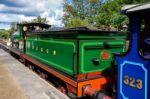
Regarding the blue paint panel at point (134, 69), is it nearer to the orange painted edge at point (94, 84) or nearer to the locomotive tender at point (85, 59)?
the locomotive tender at point (85, 59)

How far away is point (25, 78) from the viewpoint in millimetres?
8641

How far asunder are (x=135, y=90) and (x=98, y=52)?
7.43ft

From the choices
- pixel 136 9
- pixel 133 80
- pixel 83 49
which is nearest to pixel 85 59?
pixel 83 49

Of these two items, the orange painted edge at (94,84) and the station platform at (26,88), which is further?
the station platform at (26,88)

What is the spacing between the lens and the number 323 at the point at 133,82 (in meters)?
4.16

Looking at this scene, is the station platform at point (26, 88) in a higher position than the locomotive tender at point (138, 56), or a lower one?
lower

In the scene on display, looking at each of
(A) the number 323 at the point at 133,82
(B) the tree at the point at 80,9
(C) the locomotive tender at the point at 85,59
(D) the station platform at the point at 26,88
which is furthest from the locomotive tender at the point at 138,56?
(B) the tree at the point at 80,9

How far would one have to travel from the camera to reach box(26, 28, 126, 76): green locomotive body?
595cm

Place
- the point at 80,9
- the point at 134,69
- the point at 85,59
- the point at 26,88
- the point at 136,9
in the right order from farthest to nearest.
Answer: the point at 80,9 → the point at 26,88 → the point at 85,59 → the point at 134,69 → the point at 136,9

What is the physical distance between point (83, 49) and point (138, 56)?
2.04m

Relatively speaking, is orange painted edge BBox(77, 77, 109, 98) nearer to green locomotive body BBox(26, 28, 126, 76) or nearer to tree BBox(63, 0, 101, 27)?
green locomotive body BBox(26, 28, 126, 76)

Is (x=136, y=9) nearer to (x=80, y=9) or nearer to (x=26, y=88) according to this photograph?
(x=26, y=88)

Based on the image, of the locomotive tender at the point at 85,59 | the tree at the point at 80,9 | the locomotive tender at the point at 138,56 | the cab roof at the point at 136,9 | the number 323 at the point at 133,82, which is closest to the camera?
the cab roof at the point at 136,9

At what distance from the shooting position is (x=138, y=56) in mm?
4109
